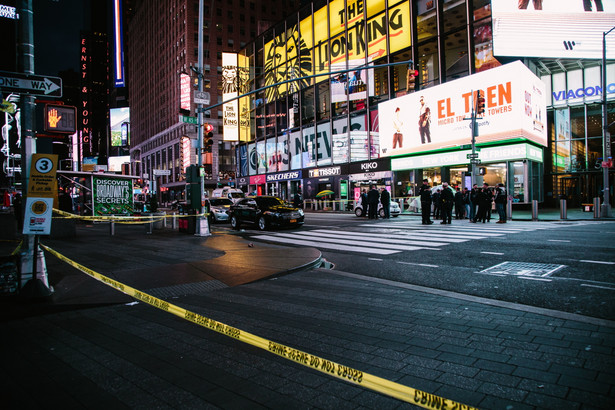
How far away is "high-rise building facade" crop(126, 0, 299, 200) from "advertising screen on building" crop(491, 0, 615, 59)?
167 feet

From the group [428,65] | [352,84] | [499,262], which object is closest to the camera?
[499,262]

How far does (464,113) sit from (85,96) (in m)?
149

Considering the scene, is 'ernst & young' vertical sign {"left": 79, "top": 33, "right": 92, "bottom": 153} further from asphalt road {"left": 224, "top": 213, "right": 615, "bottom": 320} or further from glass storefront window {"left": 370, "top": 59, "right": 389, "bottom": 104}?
asphalt road {"left": 224, "top": 213, "right": 615, "bottom": 320}

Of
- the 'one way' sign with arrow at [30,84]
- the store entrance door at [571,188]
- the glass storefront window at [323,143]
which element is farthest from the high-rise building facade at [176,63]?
the 'one way' sign with arrow at [30,84]

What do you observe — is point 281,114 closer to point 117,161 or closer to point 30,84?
point 30,84

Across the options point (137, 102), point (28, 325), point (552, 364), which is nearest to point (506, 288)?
point (552, 364)

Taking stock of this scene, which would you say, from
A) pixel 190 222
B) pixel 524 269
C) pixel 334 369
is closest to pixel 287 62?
pixel 190 222

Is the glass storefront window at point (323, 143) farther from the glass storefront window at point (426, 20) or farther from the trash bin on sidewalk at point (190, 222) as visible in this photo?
the trash bin on sidewalk at point (190, 222)

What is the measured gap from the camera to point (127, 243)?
1232 cm

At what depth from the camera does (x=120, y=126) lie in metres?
79.2

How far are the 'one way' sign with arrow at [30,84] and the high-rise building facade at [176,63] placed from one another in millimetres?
62989

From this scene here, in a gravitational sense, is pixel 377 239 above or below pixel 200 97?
below

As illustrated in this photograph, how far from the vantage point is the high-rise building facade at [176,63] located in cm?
8119

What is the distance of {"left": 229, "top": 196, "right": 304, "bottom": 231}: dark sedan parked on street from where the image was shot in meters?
17.0
